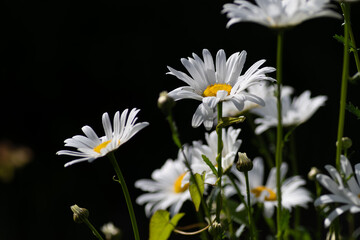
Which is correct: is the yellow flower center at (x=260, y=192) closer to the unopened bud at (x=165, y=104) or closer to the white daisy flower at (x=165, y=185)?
the white daisy flower at (x=165, y=185)

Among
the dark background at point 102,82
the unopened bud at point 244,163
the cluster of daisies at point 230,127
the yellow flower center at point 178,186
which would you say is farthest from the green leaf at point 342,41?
the dark background at point 102,82

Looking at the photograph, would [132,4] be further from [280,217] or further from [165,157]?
[280,217]

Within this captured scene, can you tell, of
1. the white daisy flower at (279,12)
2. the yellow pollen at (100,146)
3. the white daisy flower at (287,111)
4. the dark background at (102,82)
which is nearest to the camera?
the white daisy flower at (279,12)

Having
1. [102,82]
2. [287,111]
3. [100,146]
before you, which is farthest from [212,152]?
[102,82]

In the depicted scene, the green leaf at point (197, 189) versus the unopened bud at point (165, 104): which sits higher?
the unopened bud at point (165, 104)

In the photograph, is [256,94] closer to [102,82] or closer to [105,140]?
[105,140]

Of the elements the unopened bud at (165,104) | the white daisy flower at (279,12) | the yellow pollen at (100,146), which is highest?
the white daisy flower at (279,12)
